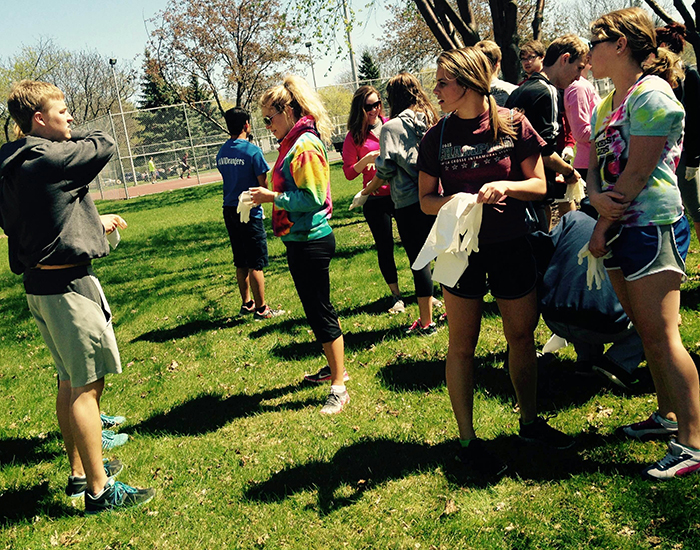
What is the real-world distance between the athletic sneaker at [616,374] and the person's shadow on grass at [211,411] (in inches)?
80.1

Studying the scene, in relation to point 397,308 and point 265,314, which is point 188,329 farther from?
point 397,308

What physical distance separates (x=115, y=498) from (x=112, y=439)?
3.08 feet

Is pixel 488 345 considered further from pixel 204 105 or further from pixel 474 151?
pixel 204 105

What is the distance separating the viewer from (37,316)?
3328mm

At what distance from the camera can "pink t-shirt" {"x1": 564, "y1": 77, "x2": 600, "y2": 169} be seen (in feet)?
15.9

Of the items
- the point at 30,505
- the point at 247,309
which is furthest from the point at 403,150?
the point at 30,505

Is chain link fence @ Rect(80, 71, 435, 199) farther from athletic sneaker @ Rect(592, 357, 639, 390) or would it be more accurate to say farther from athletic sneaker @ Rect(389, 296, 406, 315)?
athletic sneaker @ Rect(592, 357, 639, 390)

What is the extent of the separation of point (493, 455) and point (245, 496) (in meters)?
1.43

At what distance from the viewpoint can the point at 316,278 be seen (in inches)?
164

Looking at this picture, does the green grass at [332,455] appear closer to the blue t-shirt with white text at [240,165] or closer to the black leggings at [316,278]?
the black leggings at [316,278]

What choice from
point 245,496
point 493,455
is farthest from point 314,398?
point 493,455

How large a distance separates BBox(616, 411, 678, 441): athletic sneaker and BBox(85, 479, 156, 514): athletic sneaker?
2782 millimetres

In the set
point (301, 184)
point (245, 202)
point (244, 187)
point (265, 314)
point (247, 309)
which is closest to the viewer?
point (301, 184)

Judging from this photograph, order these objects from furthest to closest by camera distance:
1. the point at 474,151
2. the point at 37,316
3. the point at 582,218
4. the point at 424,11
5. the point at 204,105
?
the point at 204,105 → the point at 424,11 → the point at 582,218 → the point at 37,316 → the point at 474,151
